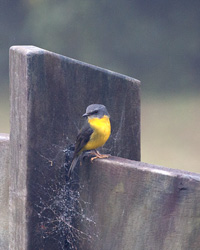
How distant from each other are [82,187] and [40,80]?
41 cm

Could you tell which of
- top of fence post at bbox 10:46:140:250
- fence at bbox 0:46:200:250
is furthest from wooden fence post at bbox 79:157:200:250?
top of fence post at bbox 10:46:140:250

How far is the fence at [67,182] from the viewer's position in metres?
1.54

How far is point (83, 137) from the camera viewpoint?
1.83 m

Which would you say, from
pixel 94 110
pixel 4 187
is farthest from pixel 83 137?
pixel 4 187

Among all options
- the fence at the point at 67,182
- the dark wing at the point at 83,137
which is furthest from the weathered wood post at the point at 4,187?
the dark wing at the point at 83,137

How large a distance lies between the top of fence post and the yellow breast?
121mm

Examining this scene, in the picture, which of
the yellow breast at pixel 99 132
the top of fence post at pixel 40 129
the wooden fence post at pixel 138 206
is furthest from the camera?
the yellow breast at pixel 99 132

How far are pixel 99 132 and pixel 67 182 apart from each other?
0.29 m

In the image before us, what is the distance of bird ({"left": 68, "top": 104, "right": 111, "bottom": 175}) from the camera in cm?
179

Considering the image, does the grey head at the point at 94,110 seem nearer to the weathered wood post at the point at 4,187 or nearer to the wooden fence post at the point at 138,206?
the wooden fence post at the point at 138,206

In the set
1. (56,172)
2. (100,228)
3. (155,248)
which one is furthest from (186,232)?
(56,172)

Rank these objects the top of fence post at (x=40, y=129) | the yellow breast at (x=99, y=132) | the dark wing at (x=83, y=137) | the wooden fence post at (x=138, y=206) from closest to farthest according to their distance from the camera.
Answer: the wooden fence post at (x=138, y=206) → the top of fence post at (x=40, y=129) → the dark wing at (x=83, y=137) → the yellow breast at (x=99, y=132)

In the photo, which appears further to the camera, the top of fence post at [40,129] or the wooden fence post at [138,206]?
the top of fence post at [40,129]

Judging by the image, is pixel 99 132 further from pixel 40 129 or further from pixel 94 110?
pixel 40 129
